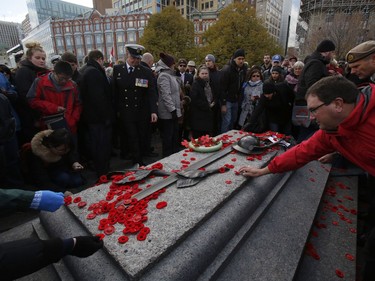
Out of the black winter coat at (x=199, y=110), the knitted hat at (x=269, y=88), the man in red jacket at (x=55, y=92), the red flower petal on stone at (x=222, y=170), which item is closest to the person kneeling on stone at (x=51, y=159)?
A: the man in red jacket at (x=55, y=92)

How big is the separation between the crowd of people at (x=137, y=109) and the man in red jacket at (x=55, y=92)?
12 mm

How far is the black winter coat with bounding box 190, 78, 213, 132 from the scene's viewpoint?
4.61 metres

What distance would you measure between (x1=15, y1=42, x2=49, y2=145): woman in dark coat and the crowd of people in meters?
0.01

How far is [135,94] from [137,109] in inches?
9.4

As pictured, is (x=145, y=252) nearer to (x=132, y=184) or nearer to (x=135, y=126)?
(x=132, y=184)

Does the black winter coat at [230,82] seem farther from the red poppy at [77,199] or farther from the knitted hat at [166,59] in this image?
the red poppy at [77,199]

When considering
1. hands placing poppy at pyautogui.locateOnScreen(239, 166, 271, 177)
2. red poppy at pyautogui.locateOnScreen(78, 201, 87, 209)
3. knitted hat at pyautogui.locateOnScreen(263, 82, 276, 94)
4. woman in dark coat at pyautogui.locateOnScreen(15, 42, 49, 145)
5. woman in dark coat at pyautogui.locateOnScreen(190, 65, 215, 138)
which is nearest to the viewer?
red poppy at pyautogui.locateOnScreen(78, 201, 87, 209)

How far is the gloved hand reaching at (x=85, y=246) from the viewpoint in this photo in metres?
1.34

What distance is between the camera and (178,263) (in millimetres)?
1364

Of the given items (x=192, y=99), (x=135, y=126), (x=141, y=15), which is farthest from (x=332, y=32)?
(x=141, y=15)

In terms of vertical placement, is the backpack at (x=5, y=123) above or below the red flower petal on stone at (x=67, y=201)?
above

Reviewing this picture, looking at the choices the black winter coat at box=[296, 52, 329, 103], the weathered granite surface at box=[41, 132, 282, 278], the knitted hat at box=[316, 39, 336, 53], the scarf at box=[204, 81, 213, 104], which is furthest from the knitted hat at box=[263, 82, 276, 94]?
the weathered granite surface at box=[41, 132, 282, 278]

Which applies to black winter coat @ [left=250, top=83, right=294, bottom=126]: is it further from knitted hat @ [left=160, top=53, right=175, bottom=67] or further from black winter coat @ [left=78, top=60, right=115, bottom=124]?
black winter coat @ [left=78, top=60, right=115, bottom=124]

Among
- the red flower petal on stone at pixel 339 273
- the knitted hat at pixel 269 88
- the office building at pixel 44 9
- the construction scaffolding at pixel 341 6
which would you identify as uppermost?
the office building at pixel 44 9
